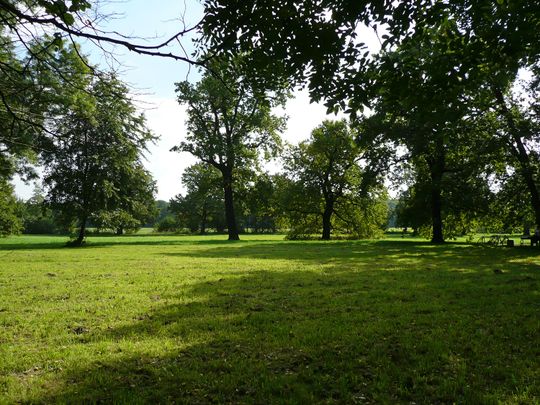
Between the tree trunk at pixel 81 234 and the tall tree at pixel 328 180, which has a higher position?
the tall tree at pixel 328 180

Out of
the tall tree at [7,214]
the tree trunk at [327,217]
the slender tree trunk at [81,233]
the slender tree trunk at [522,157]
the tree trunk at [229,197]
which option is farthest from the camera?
the tree trunk at [327,217]

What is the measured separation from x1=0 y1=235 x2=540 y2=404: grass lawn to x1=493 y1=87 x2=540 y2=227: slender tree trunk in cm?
1218

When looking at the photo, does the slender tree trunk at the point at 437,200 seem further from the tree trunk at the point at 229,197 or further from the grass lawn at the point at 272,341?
the grass lawn at the point at 272,341

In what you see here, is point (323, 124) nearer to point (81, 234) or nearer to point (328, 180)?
point (328, 180)

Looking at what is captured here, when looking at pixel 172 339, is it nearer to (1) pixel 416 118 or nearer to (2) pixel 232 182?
(1) pixel 416 118

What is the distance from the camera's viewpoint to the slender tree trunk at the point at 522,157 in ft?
68.8

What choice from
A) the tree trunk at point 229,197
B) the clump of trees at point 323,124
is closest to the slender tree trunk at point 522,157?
the clump of trees at point 323,124

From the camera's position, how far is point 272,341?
6.05 metres

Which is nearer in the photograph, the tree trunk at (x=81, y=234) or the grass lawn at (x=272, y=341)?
the grass lawn at (x=272, y=341)

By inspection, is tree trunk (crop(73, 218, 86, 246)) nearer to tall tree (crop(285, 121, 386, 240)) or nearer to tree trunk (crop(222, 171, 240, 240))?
tree trunk (crop(222, 171, 240, 240))

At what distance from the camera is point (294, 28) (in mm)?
5746

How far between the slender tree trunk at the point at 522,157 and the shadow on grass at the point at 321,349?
1410 cm

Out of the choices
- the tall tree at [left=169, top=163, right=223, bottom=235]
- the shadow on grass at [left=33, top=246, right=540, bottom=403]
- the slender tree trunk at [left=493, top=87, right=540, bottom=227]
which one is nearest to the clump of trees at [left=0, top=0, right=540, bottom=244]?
the slender tree trunk at [left=493, top=87, right=540, bottom=227]

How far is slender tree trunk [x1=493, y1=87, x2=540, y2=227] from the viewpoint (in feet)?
68.8
